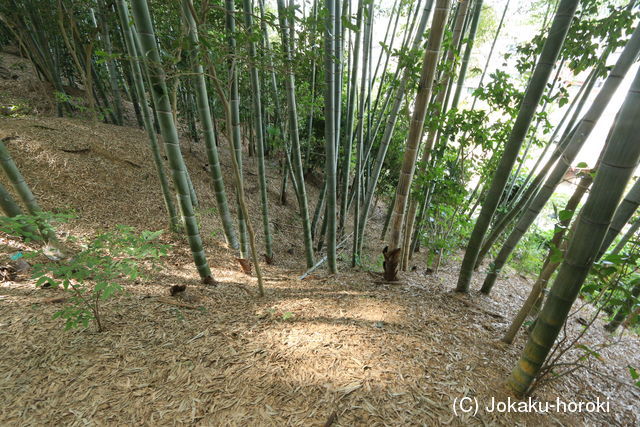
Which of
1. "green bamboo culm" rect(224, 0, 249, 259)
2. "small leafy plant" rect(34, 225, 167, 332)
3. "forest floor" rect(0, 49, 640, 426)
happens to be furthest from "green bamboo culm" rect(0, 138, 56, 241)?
"green bamboo culm" rect(224, 0, 249, 259)

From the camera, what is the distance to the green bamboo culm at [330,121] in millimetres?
2055

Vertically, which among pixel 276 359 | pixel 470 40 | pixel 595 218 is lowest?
pixel 276 359

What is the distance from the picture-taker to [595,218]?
101 cm

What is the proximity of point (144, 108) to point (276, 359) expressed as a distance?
3.49 meters

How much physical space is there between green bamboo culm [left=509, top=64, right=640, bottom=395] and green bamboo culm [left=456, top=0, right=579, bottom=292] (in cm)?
107

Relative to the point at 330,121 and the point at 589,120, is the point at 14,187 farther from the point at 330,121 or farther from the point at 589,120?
the point at 589,120

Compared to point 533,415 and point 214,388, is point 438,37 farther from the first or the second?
point 214,388

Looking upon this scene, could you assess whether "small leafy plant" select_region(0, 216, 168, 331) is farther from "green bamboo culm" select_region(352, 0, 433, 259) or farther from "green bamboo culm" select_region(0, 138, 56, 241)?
"green bamboo culm" select_region(352, 0, 433, 259)

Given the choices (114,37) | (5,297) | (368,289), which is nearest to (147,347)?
(5,297)

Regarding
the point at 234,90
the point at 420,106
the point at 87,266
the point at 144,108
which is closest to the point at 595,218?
the point at 420,106

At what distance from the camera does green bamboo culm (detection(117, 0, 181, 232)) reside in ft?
8.27

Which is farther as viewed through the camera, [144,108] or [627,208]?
[144,108]

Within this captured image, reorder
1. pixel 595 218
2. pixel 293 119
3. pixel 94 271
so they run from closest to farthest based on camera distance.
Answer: pixel 595 218, pixel 94 271, pixel 293 119

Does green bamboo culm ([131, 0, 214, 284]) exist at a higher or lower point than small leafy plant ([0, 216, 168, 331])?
higher
